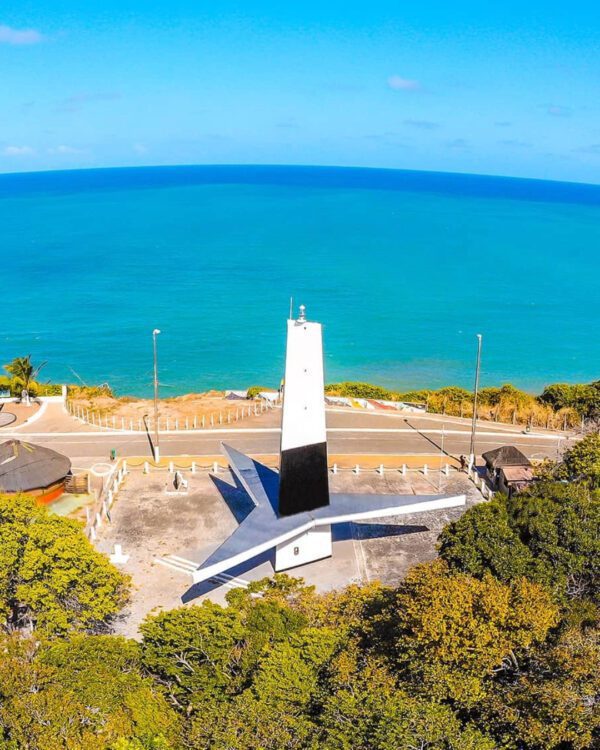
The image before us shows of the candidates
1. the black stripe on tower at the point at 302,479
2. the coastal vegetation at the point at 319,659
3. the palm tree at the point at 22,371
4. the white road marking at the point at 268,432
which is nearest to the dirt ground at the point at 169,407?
the white road marking at the point at 268,432

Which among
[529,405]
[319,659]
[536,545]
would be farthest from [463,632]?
[529,405]

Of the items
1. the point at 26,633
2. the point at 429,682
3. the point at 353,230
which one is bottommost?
the point at 26,633

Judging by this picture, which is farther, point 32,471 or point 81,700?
point 32,471

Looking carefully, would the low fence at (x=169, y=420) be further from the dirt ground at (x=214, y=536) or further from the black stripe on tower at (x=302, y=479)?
the black stripe on tower at (x=302, y=479)

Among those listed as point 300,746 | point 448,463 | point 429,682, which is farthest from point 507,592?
point 448,463

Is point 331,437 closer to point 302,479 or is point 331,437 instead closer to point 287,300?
point 302,479

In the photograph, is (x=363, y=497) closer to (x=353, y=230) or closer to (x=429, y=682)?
(x=429, y=682)
